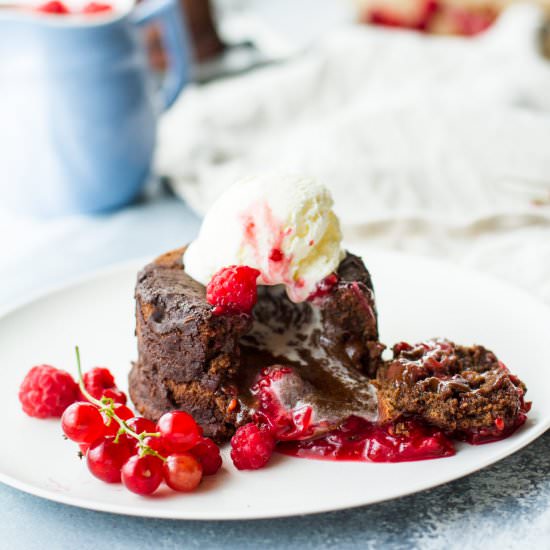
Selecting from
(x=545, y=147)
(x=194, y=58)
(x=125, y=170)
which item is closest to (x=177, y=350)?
(x=125, y=170)

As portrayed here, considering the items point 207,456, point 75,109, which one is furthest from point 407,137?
point 207,456

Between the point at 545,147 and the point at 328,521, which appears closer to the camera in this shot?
the point at 328,521

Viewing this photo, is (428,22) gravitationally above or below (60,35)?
below

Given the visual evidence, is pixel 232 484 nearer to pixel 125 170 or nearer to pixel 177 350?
pixel 177 350

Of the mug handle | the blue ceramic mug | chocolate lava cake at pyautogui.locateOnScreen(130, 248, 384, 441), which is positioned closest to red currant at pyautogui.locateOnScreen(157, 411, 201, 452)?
chocolate lava cake at pyautogui.locateOnScreen(130, 248, 384, 441)

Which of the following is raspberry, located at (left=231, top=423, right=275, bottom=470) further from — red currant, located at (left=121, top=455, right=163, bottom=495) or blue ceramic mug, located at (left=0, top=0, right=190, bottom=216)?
blue ceramic mug, located at (left=0, top=0, right=190, bottom=216)

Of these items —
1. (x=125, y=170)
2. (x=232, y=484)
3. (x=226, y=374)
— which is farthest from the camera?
(x=125, y=170)

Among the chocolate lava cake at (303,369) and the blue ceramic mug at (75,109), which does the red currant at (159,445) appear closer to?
the chocolate lava cake at (303,369)
